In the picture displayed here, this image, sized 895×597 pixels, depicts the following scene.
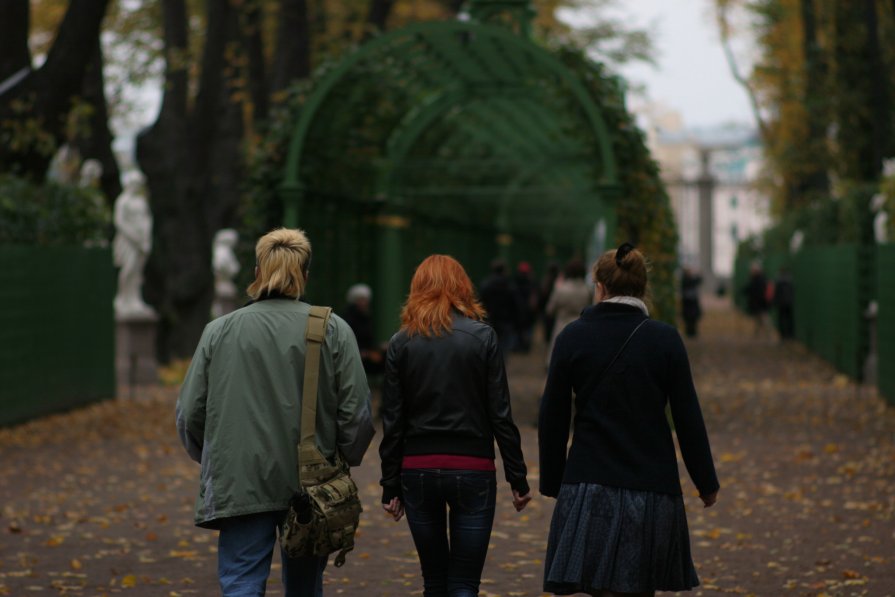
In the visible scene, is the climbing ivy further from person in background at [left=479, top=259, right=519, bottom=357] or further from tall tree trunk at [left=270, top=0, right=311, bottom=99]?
tall tree trunk at [left=270, top=0, right=311, bottom=99]

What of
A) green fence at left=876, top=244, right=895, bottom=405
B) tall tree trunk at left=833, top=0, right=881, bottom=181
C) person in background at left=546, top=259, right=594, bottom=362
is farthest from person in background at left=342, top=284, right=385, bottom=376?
tall tree trunk at left=833, top=0, right=881, bottom=181

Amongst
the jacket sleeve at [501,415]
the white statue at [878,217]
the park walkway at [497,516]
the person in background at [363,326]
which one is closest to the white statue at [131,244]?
the park walkway at [497,516]

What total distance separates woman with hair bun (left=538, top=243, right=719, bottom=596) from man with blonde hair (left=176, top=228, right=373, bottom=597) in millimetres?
679

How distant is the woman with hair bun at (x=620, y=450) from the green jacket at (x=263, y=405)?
0.67m

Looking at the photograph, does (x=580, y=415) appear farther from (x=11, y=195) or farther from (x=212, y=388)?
(x=11, y=195)

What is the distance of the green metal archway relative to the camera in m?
16.2

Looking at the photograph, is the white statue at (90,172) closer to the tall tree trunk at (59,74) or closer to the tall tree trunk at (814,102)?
the tall tree trunk at (59,74)

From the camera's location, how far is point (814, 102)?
29.3m

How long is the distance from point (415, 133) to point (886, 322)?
595 cm

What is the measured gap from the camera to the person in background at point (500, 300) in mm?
24047

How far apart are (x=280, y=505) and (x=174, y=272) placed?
63.7 ft

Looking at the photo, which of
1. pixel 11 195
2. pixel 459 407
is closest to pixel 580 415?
pixel 459 407

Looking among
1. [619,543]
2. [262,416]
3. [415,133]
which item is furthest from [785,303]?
[262,416]

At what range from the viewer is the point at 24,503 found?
11.3 meters
